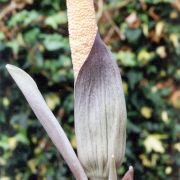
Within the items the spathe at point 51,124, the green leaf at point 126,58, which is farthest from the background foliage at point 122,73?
the spathe at point 51,124

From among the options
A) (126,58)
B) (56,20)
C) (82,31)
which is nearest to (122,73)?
(126,58)

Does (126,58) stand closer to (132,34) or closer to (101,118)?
(132,34)

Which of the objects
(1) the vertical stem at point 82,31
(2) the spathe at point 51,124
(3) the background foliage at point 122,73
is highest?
(1) the vertical stem at point 82,31

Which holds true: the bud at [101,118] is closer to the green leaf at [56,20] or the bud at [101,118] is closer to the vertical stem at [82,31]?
the vertical stem at [82,31]

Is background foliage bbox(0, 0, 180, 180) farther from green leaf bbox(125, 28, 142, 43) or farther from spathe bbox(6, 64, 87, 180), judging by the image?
spathe bbox(6, 64, 87, 180)

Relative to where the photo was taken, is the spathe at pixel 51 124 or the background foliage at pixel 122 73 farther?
the background foliage at pixel 122 73

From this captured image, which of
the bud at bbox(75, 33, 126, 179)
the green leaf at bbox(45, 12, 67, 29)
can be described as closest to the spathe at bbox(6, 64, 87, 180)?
the bud at bbox(75, 33, 126, 179)

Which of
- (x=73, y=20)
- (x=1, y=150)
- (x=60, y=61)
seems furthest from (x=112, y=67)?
(x=1, y=150)

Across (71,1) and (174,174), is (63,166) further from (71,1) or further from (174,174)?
(71,1)
